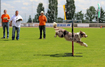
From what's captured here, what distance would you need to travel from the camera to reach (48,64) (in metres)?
5.28

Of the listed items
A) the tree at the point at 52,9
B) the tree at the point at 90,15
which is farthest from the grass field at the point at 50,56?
the tree at the point at 90,15

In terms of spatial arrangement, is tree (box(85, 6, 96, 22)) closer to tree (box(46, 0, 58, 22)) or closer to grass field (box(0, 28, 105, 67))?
tree (box(46, 0, 58, 22))

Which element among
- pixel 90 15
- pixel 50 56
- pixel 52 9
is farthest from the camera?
pixel 90 15

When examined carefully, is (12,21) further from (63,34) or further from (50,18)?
(50,18)

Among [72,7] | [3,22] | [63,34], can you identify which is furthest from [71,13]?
[63,34]

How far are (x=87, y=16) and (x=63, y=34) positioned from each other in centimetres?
8031

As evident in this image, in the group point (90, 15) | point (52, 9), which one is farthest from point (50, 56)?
point (90, 15)

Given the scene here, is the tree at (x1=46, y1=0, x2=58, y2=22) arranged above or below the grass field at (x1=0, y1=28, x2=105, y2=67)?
above

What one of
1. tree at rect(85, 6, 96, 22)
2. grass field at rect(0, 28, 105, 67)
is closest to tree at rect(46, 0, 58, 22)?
tree at rect(85, 6, 96, 22)

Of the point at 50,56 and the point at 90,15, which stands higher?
the point at 90,15

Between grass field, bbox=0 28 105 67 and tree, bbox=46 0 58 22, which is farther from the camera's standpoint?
tree, bbox=46 0 58 22

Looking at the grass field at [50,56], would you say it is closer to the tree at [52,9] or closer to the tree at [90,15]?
the tree at [52,9]

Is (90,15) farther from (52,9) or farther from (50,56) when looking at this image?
(50,56)

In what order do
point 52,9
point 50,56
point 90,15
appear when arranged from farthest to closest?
point 90,15
point 52,9
point 50,56
